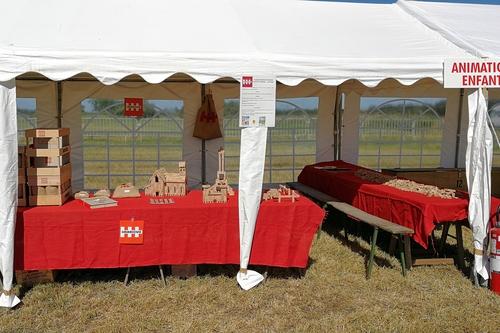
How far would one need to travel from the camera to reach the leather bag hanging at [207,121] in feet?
23.3

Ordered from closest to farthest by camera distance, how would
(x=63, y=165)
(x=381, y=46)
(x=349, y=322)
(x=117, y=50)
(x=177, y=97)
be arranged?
(x=349, y=322) < (x=117, y=50) < (x=63, y=165) < (x=381, y=46) < (x=177, y=97)

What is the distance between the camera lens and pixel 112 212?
12.8 feet

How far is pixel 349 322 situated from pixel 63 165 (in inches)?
103

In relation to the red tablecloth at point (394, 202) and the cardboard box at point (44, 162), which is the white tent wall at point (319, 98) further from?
the cardboard box at point (44, 162)

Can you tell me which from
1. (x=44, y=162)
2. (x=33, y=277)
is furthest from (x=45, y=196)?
(x=33, y=277)

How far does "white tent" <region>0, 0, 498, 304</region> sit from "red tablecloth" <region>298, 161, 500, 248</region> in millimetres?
1165

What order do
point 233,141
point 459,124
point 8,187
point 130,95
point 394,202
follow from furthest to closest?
1. point 233,141
2. point 459,124
3. point 130,95
4. point 394,202
5. point 8,187

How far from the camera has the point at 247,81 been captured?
389 cm

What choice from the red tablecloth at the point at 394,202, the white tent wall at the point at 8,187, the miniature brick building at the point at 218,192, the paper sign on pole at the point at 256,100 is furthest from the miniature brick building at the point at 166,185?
the red tablecloth at the point at 394,202

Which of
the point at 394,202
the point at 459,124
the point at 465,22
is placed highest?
the point at 465,22

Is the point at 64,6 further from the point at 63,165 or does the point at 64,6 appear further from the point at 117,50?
the point at 63,165

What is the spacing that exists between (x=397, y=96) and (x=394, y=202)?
134 inches

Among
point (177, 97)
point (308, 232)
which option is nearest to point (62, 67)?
point (308, 232)

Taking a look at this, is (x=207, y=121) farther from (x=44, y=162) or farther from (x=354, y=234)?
(x=44, y=162)
